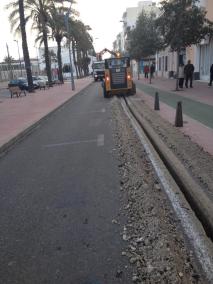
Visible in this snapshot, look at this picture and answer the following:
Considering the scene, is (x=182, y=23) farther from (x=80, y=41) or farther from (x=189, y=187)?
(x=80, y=41)

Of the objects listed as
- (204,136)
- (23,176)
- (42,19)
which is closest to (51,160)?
(23,176)

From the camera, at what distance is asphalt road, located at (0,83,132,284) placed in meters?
3.59

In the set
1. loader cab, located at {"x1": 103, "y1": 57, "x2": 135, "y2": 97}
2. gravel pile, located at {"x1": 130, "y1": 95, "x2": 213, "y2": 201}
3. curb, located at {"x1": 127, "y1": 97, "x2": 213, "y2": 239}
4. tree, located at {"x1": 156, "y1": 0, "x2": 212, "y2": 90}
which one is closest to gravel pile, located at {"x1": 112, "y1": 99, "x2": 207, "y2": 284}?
curb, located at {"x1": 127, "y1": 97, "x2": 213, "y2": 239}

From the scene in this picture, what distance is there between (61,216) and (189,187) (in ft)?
6.69

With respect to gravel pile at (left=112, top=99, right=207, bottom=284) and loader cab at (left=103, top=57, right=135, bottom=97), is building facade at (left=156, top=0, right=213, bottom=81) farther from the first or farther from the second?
gravel pile at (left=112, top=99, right=207, bottom=284)

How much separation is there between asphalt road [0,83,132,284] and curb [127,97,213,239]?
1.03 metres

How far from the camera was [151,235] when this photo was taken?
407 centimetres

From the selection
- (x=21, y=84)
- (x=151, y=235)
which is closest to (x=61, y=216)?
(x=151, y=235)

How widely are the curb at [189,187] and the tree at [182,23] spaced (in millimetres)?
15921

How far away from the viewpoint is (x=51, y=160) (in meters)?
7.87

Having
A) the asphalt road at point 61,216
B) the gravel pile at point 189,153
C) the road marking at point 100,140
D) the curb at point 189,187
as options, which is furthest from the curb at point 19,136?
the gravel pile at point 189,153

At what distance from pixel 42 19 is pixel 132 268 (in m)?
37.4

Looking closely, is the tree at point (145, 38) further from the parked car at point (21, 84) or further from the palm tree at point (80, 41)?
the parked car at point (21, 84)

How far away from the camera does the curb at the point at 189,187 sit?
4.55 m
